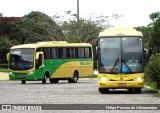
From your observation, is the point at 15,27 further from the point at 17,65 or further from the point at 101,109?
the point at 101,109

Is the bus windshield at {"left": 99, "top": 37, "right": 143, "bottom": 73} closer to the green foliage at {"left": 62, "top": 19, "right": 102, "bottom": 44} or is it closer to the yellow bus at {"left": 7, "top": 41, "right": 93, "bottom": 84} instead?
the yellow bus at {"left": 7, "top": 41, "right": 93, "bottom": 84}

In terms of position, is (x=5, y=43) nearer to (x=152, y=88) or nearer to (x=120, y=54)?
(x=152, y=88)

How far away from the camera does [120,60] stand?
2805 centimetres

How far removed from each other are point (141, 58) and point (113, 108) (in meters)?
10.1

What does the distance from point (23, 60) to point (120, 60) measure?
1667 centimetres

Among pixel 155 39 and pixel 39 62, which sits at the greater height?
pixel 155 39

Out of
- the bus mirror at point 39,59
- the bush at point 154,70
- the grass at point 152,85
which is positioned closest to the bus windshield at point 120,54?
the bush at point 154,70

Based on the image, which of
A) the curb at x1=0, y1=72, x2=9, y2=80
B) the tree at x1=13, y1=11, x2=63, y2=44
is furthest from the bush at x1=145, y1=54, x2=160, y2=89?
the tree at x1=13, y1=11, x2=63, y2=44

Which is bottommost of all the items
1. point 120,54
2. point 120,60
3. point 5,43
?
point 5,43

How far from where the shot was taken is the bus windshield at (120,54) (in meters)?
27.9

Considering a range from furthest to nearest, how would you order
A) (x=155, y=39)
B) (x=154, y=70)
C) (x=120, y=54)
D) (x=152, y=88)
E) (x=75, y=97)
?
(x=155, y=39)
(x=152, y=88)
(x=154, y=70)
(x=120, y=54)
(x=75, y=97)

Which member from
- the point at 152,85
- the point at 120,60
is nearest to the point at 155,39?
the point at 152,85

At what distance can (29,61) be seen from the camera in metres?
43.5

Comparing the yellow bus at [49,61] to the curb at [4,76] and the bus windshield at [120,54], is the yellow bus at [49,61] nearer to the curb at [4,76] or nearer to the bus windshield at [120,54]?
the curb at [4,76]
